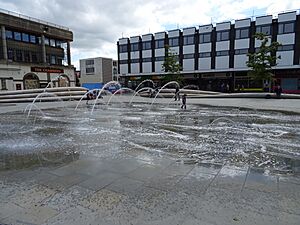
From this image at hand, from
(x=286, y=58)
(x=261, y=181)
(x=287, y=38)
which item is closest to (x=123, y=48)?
(x=287, y=38)

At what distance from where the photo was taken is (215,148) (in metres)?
7.21

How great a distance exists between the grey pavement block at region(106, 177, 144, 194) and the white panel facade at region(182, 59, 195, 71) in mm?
51308

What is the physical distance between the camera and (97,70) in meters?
95.6

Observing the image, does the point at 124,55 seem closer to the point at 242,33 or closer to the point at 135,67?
the point at 135,67

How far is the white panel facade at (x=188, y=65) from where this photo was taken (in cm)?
5375

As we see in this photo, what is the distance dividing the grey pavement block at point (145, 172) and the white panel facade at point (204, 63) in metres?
49.3

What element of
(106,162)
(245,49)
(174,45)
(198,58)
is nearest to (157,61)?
(174,45)

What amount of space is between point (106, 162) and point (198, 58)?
165 feet

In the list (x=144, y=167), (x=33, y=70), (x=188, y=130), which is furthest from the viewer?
(x=33, y=70)

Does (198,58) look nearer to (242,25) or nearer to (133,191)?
(242,25)

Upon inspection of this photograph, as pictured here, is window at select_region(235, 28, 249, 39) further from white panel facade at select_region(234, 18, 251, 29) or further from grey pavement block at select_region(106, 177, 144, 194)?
grey pavement block at select_region(106, 177, 144, 194)

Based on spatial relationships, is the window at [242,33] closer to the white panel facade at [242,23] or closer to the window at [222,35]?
the white panel facade at [242,23]

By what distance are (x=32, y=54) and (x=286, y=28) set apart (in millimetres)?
48058

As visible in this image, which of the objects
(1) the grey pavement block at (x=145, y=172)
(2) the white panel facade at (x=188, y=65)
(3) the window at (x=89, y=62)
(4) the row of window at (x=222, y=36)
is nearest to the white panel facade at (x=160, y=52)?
(4) the row of window at (x=222, y=36)
